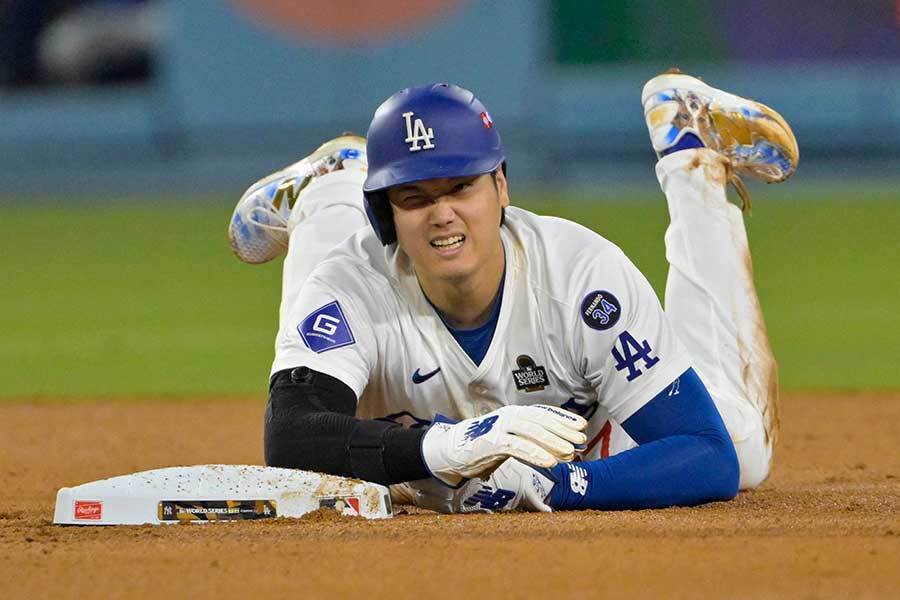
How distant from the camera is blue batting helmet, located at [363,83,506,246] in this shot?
→ 435 cm

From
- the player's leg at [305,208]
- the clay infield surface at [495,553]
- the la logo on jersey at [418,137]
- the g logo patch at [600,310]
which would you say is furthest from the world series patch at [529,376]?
the player's leg at [305,208]

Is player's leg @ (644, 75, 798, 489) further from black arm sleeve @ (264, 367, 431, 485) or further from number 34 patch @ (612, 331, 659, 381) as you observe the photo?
black arm sleeve @ (264, 367, 431, 485)

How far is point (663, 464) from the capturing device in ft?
14.3

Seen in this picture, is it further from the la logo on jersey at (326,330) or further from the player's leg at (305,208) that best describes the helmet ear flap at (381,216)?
the player's leg at (305,208)

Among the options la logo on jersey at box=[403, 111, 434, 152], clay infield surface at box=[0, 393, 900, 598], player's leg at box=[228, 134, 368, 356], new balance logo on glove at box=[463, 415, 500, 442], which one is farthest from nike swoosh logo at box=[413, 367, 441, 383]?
player's leg at box=[228, 134, 368, 356]

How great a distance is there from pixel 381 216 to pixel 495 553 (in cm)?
130

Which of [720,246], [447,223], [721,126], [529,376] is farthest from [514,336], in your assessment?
[721,126]

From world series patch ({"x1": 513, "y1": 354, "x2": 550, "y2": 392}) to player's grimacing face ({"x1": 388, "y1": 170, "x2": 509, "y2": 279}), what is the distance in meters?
0.33

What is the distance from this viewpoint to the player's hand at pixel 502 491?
4367 mm

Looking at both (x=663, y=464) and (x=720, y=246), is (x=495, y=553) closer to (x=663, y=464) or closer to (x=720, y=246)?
(x=663, y=464)

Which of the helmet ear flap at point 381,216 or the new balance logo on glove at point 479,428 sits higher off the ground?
the helmet ear flap at point 381,216

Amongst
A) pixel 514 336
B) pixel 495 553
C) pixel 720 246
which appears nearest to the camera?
pixel 495 553

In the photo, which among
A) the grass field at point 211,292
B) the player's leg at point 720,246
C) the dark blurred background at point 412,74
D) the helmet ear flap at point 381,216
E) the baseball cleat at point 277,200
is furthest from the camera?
the dark blurred background at point 412,74

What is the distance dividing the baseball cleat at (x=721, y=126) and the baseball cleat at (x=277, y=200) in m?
1.31
